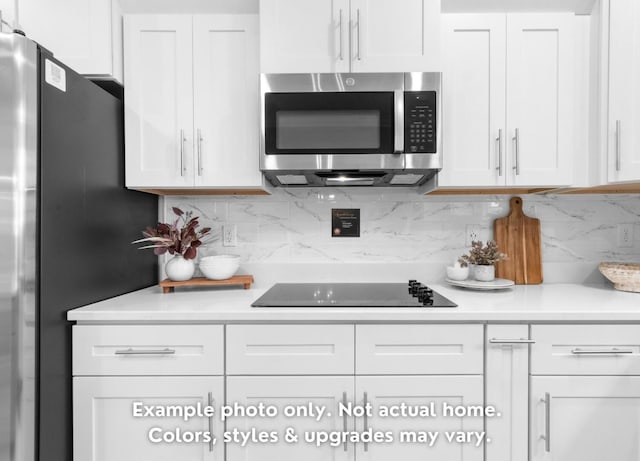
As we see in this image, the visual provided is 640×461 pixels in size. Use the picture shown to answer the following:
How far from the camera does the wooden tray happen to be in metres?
1.79

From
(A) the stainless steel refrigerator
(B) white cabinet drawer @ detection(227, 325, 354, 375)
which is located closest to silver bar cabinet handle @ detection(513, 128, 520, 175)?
(B) white cabinet drawer @ detection(227, 325, 354, 375)

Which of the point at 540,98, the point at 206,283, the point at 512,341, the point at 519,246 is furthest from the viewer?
the point at 519,246

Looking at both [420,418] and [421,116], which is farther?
[421,116]

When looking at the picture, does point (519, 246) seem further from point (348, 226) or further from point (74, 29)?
point (74, 29)

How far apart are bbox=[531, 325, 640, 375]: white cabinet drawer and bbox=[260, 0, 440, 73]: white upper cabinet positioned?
113 cm

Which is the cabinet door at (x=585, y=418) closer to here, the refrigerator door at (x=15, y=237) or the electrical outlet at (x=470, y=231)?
the electrical outlet at (x=470, y=231)

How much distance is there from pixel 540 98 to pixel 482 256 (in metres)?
0.72

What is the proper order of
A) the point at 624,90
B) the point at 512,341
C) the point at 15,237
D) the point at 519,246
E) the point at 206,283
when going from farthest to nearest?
the point at 519,246, the point at 206,283, the point at 624,90, the point at 512,341, the point at 15,237

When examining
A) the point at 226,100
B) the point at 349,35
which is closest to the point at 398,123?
the point at 349,35

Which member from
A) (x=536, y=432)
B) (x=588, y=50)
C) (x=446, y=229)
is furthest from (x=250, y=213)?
(x=588, y=50)

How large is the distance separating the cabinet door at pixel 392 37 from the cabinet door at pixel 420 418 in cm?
122

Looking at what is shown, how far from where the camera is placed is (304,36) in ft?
5.43

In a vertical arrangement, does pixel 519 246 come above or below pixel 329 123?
below

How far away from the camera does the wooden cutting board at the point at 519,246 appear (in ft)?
6.61
